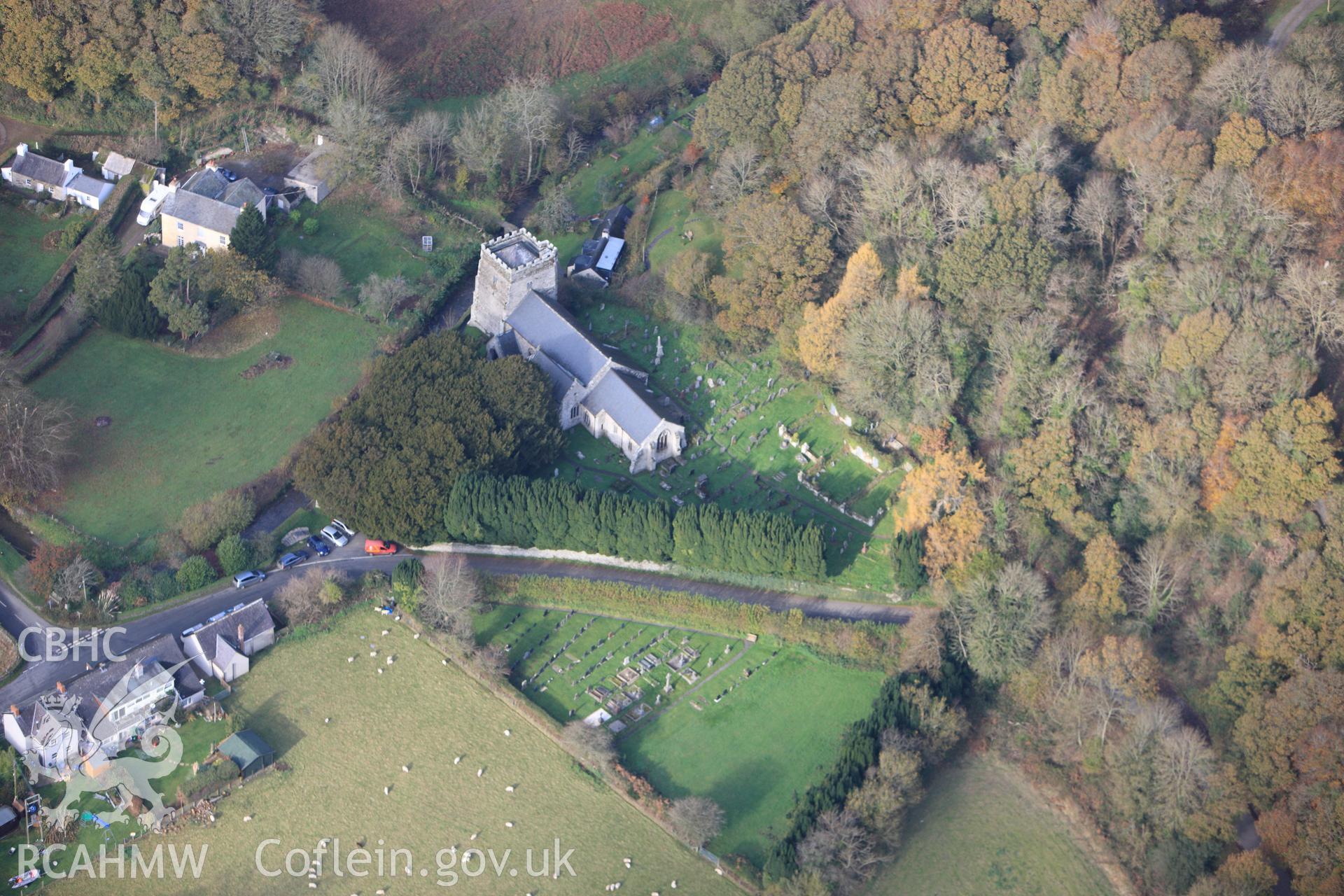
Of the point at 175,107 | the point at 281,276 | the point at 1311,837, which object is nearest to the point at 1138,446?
the point at 1311,837

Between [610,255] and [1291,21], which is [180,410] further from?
[1291,21]

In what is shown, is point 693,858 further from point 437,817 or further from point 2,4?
point 2,4

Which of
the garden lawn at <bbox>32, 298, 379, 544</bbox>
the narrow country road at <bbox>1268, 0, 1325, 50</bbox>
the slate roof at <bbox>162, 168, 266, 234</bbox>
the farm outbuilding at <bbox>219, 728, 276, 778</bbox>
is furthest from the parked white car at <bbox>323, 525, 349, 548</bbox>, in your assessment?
the narrow country road at <bbox>1268, 0, 1325, 50</bbox>

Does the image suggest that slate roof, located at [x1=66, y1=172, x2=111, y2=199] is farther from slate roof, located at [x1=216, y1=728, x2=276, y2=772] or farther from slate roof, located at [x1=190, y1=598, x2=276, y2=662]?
slate roof, located at [x1=216, y1=728, x2=276, y2=772]

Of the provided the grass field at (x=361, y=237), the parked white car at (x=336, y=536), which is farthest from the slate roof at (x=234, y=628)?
the grass field at (x=361, y=237)

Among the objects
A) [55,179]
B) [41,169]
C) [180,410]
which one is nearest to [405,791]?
[180,410]

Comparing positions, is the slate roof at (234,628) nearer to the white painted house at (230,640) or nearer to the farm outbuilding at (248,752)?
the white painted house at (230,640)
